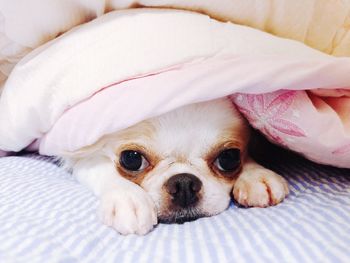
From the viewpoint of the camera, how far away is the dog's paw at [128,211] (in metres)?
0.81

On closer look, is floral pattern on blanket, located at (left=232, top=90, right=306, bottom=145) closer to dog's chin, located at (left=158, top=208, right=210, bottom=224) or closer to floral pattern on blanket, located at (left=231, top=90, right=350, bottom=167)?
floral pattern on blanket, located at (left=231, top=90, right=350, bottom=167)

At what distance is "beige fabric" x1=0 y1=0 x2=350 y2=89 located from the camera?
42.0 inches

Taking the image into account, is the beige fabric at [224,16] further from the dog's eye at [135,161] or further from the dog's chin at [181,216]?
the dog's chin at [181,216]

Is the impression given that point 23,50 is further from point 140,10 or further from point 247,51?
point 247,51

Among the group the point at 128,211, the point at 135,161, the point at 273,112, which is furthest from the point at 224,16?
the point at 128,211

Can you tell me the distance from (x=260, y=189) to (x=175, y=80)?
294 mm

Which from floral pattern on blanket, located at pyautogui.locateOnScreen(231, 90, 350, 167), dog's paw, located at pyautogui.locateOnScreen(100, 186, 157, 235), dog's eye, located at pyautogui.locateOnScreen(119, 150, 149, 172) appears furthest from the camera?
dog's eye, located at pyautogui.locateOnScreen(119, 150, 149, 172)

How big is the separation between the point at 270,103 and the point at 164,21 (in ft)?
0.93

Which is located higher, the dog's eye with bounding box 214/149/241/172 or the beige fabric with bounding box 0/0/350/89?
the beige fabric with bounding box 0/0/350/89

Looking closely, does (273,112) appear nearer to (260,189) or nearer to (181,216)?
(260,189)

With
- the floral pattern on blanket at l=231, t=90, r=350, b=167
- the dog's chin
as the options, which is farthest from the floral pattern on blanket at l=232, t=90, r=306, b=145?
the dog's chin

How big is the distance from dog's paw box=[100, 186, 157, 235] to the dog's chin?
0.04m

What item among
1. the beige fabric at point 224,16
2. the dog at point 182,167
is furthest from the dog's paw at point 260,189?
the beige fabric at point 224,16

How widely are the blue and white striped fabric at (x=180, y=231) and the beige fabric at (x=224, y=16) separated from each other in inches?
13.8
